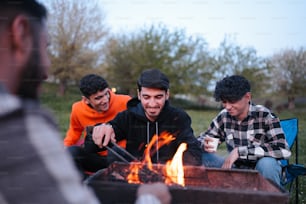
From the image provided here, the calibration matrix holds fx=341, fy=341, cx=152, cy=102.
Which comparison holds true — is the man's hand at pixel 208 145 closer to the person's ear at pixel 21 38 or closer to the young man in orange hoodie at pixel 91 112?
the young man in orange hoodie at pixel 91 112

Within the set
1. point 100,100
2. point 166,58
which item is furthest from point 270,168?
point 166,58

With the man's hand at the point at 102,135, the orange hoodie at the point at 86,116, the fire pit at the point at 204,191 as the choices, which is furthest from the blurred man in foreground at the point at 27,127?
the orange hoodie at the point at 86,116

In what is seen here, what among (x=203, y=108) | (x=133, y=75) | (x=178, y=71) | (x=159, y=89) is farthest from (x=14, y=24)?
(x=178, y=71)

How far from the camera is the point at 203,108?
8047mm

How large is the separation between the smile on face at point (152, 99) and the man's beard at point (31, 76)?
1117 millimetres

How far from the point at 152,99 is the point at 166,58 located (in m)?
A: 11.2

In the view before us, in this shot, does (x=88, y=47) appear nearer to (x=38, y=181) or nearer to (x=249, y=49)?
(x=249, y=49)

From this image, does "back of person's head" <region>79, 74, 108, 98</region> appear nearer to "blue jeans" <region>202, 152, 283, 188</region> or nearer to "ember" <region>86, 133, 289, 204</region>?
"ember" <region>86, 133, 289, 204</region>

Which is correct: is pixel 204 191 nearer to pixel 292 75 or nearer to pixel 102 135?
pixel 102 135

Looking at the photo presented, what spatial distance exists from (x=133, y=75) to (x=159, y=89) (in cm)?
979

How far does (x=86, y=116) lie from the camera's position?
199 centimetres

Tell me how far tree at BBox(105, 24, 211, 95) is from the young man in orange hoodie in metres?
9.21

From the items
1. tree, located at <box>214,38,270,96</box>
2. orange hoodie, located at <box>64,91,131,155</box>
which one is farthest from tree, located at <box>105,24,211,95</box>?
orange hoodie, located at <box>64,91,131,155</box>

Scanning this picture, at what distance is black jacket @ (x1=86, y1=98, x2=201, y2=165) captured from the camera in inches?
64.4
